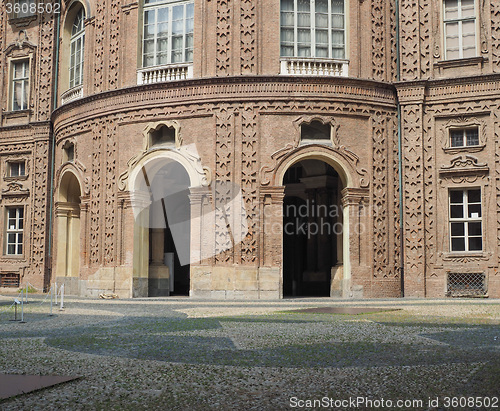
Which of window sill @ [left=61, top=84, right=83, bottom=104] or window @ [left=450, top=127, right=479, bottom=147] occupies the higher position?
window sill @ [left=61, top=84, right=83, bottom=104]

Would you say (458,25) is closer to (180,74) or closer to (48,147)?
(180,74)

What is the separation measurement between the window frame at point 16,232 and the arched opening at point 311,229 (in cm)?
1155

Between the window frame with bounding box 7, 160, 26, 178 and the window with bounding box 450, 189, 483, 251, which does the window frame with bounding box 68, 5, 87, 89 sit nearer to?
the window frame with bounding box 7, 160, 26, 178

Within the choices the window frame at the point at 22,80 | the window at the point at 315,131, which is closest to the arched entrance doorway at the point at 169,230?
the window at the point at 315,131

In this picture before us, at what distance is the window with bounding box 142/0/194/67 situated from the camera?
2273 centimetres

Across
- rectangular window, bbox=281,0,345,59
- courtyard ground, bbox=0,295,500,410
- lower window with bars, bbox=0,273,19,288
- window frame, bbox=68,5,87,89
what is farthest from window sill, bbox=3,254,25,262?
courtyard ground, bbox=0,295,500,410

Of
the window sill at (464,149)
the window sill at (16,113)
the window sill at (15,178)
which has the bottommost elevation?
the window sill at (15,178)

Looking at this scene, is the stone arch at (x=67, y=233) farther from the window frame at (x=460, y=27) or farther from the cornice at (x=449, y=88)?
the window frame at (x=460, y=27)

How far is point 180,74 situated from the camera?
22.5 m

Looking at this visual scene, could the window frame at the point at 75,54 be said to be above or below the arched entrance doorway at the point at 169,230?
above

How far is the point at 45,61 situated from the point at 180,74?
829 centimetres

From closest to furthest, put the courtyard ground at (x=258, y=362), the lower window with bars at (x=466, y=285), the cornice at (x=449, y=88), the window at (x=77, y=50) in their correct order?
the courtyard ground at (x=258, y=362), the lower window with bars at (x=466, y=285), the cornice at (x=449, y=88), the window at (x=77, y=50)

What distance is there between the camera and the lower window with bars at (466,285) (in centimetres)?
2069

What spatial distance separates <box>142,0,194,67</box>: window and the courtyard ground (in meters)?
13.3
